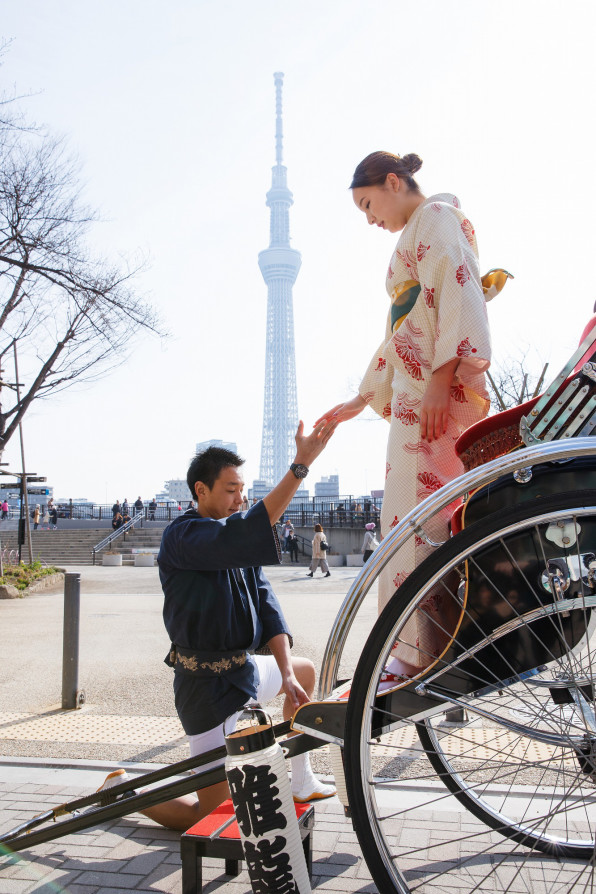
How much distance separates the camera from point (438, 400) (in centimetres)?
217

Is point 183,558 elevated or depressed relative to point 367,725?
elevated

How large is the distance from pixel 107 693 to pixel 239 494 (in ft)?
11.1

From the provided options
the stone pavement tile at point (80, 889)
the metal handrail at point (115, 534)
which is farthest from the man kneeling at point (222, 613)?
the metal handrail at point (115, 534)

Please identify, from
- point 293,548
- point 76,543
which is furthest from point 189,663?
point 76,543

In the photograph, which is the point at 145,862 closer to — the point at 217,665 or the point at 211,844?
the point at 211,844

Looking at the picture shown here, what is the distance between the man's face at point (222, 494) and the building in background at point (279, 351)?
7769 centimetres

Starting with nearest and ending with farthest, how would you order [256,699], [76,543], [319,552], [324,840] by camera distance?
[324,840] < [256,699] < [319,552] < [76,543]

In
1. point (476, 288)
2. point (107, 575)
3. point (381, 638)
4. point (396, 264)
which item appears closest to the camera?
point (381, 638)

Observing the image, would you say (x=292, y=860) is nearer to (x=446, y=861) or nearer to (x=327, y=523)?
(x=446, y=861)

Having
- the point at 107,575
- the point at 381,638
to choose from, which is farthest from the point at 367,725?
the point at 107,575

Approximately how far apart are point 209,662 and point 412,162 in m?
1.95

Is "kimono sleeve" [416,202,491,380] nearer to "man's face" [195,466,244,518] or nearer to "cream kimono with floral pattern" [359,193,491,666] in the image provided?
"cream kimono with floral pattern" [359,193,491,666]

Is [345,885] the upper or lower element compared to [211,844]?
lower

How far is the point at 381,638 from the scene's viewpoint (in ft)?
5.58
